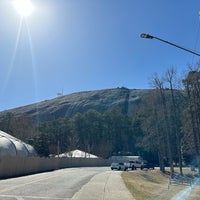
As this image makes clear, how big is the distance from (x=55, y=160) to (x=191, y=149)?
22.5m

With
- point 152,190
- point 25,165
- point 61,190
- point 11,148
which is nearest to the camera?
point 61,190

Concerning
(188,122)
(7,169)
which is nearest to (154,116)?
(188,122)

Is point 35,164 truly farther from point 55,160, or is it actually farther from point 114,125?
point 114,125

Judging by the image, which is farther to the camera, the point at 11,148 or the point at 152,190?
the point at 11,148

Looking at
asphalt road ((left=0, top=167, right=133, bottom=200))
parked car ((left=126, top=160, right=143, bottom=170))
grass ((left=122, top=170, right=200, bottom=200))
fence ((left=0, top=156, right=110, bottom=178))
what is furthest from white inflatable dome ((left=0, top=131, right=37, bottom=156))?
asphalt road ((left=0, top=167, right=133, bottom=200))

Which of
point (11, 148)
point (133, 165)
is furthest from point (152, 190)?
point (133, 165)

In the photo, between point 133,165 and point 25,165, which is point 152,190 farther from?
point 133,165

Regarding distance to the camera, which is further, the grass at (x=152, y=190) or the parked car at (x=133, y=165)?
the parked car at (x=133, y=165)

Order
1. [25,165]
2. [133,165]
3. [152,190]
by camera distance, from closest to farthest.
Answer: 1. [152,190]
2. [25,165]
3. [133,165]

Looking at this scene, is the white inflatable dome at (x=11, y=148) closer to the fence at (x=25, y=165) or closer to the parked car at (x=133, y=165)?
the fence at (x=25, y=165)

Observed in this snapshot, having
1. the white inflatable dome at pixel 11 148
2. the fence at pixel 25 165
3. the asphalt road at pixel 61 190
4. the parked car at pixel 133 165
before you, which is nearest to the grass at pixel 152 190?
the asphalt road at pixel 61 190

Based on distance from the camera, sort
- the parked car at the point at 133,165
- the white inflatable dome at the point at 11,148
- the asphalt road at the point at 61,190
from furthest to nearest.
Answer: the parked car at the point at 133,165 < the white inflatable dome at the point at 11,148 < the asphalt road at the point at 61,190

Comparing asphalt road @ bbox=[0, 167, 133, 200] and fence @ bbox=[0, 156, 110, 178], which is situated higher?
fence @ bbox=[0, 156, 110, 178]

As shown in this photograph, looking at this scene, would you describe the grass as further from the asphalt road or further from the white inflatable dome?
the white inflatable dome
